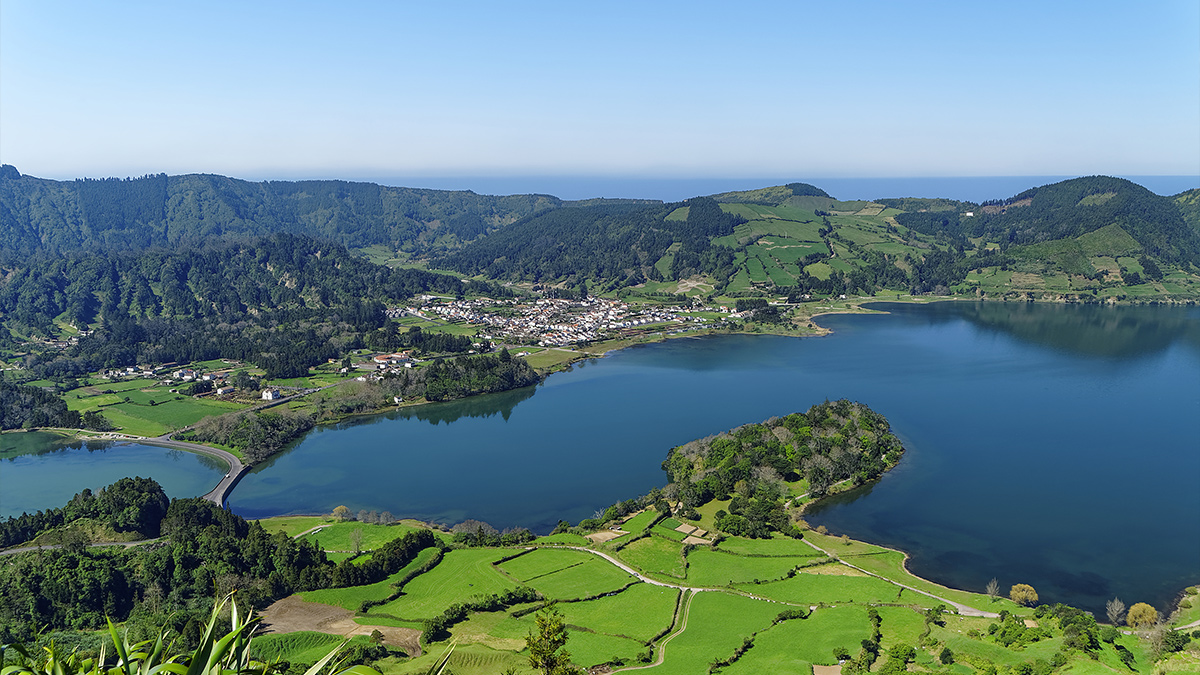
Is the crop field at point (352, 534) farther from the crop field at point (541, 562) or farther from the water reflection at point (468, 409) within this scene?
the water reflection at point (468, 409)

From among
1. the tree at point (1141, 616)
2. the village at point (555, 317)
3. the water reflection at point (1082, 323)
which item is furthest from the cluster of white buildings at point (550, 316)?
the tree at point (1141, 616)

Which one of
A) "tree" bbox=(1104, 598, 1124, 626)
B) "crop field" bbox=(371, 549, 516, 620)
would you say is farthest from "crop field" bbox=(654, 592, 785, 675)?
"tree" bbox=(1104, 598, 1124, 626)

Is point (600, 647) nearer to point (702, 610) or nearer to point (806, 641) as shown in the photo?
point (702, 610)

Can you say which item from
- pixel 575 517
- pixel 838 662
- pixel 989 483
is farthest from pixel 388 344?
pixel 838 662

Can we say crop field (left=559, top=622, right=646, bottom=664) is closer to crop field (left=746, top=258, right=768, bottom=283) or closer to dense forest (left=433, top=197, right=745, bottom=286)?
crop field (left=746, top=258, right=768, bottom=283)

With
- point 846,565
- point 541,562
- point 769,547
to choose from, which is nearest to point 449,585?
point 541,562

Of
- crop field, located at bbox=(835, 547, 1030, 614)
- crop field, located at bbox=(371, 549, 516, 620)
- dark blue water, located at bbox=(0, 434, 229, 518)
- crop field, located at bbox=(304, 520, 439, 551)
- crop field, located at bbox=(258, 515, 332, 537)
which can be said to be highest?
crop field, located at bbox=(835, 547, 1030, 614)

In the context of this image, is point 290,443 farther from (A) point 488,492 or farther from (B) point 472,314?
(B) point 472,314
